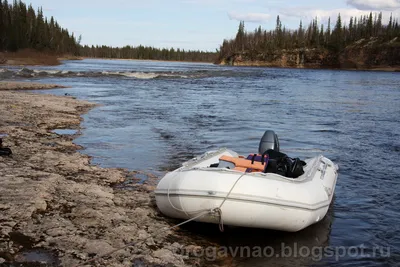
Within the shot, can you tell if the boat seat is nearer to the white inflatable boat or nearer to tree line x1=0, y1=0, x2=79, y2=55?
the white inflatable boat

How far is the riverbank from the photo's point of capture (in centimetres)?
429

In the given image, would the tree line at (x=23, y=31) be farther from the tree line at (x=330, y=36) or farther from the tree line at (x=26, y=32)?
the tree line at (x=330, y=36)

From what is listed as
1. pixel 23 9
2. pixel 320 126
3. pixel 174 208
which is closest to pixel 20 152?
pixel 174 208

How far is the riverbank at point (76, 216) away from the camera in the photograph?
169 inches

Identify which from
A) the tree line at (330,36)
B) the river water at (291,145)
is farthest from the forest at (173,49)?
the river water at (291,145)

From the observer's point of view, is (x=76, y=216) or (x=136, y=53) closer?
(x=76, y=216)

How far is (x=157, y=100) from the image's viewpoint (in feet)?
71.4

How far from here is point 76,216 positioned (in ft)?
17.0

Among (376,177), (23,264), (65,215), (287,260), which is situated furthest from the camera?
→ (376,177)

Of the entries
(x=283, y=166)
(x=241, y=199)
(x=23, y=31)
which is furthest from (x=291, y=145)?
(x=23, y=31)

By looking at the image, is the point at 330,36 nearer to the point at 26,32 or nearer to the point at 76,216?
the point at 26,32

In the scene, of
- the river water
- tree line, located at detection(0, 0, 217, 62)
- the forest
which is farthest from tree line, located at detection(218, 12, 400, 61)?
the river water

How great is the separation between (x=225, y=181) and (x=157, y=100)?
16981 mm

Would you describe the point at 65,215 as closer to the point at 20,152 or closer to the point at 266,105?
the point at 20,152
